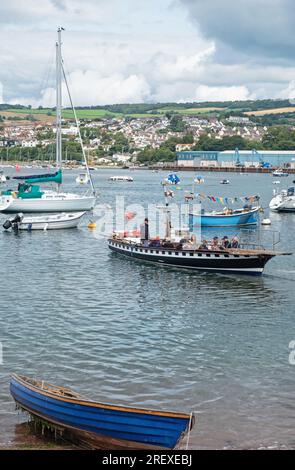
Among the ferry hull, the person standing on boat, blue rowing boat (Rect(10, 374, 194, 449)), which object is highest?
the person standing on boat

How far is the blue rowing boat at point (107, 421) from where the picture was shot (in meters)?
16.1

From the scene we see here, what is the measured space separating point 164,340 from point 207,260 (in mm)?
15911

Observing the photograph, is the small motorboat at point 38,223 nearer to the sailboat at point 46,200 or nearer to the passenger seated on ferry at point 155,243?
the sailboat at point 46,200

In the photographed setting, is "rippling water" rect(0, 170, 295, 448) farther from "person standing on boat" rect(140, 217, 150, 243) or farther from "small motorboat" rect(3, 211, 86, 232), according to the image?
"small motorboat" rect(3, 211, 86, 232)

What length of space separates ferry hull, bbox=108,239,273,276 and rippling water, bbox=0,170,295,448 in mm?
745

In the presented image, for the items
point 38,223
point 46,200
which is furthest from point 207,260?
point 46,200

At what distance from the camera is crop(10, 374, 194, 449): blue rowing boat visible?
53.0 ft

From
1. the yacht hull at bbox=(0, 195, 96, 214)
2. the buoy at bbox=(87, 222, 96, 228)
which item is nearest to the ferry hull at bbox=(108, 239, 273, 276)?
the buoy at bbox=(87, 222, 96, 228)

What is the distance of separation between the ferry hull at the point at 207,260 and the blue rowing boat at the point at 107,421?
82.4ft

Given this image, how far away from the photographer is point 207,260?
4409 centimetres

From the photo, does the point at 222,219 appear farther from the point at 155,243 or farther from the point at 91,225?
the point at 155,243
